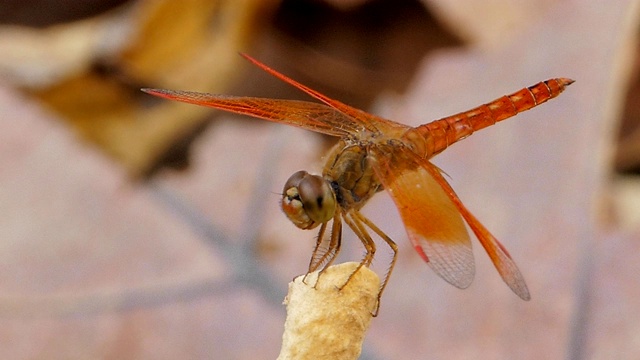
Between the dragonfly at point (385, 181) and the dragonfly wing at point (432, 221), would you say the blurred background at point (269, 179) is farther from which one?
the dragonfly wing at point (432, 221)

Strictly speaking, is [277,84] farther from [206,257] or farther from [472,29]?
[206,257]

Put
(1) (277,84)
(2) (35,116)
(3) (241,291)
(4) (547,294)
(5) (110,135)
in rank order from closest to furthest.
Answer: (4) (547,294) → (3) (241,291) → (2) (35,116) → (5) (110,135) → (1) (277,84)

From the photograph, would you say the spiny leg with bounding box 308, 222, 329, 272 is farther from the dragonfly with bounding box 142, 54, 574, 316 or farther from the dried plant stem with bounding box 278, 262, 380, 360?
the dried plant stem with bounding box 278, 262, 380, 360

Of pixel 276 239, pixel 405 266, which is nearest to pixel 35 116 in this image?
pixel 276 239


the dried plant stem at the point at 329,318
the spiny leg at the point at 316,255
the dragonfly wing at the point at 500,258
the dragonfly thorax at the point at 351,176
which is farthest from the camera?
the dragonfly thorax at the point at 351,176

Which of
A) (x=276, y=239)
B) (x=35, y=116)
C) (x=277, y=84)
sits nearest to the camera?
(x=276, y=239)

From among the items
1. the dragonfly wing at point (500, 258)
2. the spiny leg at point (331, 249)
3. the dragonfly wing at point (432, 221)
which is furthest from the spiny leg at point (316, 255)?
the dragonfly wing at point (500, 258)

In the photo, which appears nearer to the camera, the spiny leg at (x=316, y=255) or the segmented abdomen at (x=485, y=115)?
the spiny leg at (x=316, y=255)
